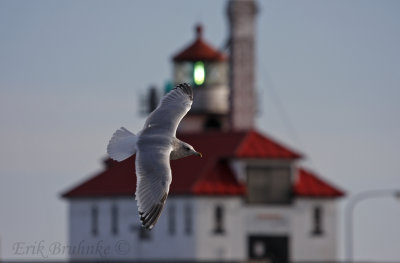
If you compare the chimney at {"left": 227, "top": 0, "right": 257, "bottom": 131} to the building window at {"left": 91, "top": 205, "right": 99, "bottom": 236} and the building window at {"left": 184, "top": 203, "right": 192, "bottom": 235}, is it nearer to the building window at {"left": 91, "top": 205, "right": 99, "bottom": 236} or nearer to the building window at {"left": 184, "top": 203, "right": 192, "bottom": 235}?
the building window at {"left": 184, "top": 203, "right": 192, "bottom": 235}

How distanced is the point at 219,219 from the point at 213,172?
8.36ft

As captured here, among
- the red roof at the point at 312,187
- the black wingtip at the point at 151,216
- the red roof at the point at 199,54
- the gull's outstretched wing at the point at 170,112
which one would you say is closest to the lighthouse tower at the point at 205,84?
the red roof at the point at 199,54

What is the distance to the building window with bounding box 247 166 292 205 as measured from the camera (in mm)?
84062

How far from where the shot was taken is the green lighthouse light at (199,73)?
9281cm

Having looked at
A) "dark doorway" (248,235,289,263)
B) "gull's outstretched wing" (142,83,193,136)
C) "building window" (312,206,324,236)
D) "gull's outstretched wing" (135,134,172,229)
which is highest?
"gull's outstretched wing" (142,83,193,136)

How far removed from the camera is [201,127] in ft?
306

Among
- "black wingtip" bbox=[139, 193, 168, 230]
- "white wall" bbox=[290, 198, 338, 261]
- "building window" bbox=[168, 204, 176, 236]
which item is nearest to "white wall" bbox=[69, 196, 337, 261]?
"white wall" bbox=[290, 198, 338, 261]

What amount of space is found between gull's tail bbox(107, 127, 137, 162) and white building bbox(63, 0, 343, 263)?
5130 cm

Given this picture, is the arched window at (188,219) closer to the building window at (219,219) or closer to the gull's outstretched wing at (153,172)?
the building window at (219,219)

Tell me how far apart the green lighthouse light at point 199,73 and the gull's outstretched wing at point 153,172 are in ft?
204

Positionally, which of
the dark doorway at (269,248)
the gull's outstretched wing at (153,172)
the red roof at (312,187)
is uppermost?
the gull's outstretched wing at (153,172)

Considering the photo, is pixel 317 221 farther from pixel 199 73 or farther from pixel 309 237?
pixel 199 73

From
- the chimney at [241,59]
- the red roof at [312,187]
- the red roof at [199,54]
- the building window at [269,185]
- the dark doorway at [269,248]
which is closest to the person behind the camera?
the building window at [269,185]

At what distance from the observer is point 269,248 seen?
8456 centimetres
